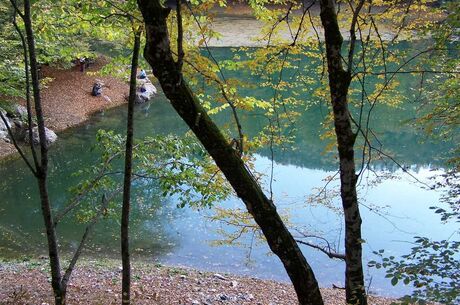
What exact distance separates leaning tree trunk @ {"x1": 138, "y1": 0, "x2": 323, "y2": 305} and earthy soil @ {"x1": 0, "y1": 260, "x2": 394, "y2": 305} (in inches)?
181

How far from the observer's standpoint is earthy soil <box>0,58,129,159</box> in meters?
19.7

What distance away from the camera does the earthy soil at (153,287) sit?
7.57 meters

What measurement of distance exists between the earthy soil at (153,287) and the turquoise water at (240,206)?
1.16 meters

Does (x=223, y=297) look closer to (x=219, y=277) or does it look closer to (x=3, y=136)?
(x=219, y=277)

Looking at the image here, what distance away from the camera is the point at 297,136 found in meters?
19.0

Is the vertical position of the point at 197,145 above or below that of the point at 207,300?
above

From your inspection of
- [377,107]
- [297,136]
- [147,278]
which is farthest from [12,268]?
[377,107]

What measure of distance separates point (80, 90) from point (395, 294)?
57.4 ft

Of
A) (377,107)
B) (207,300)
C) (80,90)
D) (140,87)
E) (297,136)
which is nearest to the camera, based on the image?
(207,300)

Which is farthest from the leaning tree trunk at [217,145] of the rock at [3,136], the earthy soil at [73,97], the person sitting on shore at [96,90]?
the person sitting on shore at [96,90]

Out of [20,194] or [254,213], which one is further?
[20,194]

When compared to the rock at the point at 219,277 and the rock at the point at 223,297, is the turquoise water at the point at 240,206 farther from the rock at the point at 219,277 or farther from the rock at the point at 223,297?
the rock at the point at 223,297

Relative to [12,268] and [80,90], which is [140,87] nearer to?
[80,90]

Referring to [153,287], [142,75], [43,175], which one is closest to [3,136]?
[142,75]
